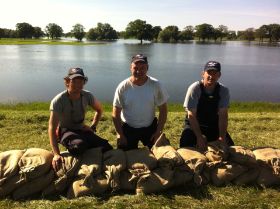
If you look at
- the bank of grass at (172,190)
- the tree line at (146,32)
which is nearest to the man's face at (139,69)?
the bank of grass at (172,190)

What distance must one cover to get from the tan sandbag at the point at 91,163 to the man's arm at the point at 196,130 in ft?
4.77

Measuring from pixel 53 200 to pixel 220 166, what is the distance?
2.23 m

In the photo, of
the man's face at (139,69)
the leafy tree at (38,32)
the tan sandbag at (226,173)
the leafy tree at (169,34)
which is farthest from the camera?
the leafy tree at (38,32)

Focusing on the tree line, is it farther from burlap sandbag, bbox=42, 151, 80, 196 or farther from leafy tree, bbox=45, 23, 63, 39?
burlap sandbag, bbox=42, 151, 80, 196

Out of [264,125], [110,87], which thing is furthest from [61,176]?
[110,87]

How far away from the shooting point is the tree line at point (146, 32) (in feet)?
413

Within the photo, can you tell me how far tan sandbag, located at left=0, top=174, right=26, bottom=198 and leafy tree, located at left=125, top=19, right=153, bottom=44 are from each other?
12082 centimetres

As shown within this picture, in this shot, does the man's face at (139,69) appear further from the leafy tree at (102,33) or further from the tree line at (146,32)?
the leafy tree at (102,33)

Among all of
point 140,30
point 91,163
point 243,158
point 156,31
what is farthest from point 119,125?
point 156,31

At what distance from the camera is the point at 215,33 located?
144 m

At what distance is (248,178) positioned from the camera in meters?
4.51

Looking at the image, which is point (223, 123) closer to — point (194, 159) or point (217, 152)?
point (217, 152)

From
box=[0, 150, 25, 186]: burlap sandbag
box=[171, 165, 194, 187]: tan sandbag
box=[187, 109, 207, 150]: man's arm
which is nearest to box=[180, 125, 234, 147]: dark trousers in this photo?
box=[187, 109, 207, 150]: man's arm

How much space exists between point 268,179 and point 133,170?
1807 mm
